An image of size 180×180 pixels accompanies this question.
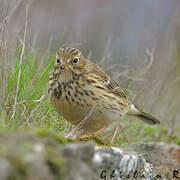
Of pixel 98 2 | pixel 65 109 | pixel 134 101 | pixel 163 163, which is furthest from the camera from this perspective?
pixel 98 2

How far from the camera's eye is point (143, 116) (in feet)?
19.7

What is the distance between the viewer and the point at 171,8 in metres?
14.6

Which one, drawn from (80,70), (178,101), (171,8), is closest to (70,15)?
(171,8)

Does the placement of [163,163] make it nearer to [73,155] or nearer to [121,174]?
[121,174]

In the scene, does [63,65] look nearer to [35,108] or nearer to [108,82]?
[108,82]

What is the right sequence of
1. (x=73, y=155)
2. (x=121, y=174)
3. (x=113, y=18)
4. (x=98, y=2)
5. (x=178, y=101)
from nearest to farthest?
(x=73, y=155) < (x=121, y=174) < (x=178, y=101) < (x=113, y=18) < (x=98, y=2)

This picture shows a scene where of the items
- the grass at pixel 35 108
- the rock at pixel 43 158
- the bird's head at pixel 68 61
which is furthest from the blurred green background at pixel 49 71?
the rock at pixel 43 158

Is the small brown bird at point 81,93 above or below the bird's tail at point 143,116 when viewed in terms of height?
above

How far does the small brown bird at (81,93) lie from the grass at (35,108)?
0.62ft

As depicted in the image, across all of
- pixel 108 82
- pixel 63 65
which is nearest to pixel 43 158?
pixel 63 65

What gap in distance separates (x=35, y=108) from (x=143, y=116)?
2684mm

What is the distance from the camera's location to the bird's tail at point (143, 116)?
5.81 m

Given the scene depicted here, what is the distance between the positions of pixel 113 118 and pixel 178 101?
95.8 inches

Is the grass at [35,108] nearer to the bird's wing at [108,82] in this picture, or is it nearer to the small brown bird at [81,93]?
the small brown bird at [81,93]
